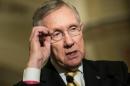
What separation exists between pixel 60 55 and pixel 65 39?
0.10 meters

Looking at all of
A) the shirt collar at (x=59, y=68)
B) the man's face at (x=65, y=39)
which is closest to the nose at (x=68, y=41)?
the man's face at (x=65, y=39)

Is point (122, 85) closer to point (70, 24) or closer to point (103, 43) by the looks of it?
point (70, 24)

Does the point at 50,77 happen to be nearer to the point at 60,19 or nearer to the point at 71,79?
the point at 71,79

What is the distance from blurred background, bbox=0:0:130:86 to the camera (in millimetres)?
3920

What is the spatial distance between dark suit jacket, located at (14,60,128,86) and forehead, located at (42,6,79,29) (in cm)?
26

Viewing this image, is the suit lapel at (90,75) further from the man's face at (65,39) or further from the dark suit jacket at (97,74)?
the man's face at (65,39)

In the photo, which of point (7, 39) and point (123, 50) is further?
point (123, 50)

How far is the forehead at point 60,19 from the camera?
224cm

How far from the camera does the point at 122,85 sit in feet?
7.45

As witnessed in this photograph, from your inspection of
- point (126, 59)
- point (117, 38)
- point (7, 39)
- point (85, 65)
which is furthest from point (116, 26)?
point (85, 65)

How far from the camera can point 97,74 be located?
235cm

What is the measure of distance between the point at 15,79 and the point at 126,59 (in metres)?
1.52

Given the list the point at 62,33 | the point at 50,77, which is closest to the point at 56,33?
the point at 62,33

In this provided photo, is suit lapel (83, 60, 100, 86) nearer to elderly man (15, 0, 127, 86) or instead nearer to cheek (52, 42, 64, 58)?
elderly man (15, 0, 127, 86)
